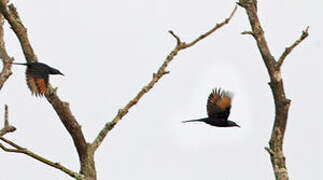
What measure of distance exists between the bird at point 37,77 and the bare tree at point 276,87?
2381 mm

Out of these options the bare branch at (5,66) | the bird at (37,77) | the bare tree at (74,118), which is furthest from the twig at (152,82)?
the bare branch at (5,66)

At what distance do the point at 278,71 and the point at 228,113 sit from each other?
10.5ft

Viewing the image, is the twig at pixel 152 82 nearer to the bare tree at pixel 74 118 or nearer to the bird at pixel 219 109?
the bare tree at pixel 74 118

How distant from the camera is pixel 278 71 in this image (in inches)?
290

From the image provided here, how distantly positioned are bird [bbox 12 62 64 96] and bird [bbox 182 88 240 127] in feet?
10.7

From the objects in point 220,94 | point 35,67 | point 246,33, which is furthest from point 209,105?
point 35,67

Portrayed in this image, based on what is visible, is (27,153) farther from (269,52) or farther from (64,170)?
(269,52)

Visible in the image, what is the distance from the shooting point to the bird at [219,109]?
10.5 meters

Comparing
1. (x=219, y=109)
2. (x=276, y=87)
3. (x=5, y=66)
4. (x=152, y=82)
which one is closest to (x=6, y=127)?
(x=5, y=66)

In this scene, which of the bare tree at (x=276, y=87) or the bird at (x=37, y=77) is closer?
the bare tree at (x=276, y=87)

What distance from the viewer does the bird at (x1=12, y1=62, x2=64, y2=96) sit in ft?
23.5

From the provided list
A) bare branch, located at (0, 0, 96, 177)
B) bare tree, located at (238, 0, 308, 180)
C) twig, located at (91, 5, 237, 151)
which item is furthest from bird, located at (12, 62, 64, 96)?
bare tree, located at (238, 0, 308, 180)

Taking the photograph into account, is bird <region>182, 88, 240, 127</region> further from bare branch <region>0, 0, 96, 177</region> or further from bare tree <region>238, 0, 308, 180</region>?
bare branch <region>0, 0, 96, 177</region>

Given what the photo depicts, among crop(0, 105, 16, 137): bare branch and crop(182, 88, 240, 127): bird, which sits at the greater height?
crop(182, 88, 240, 127): bird
